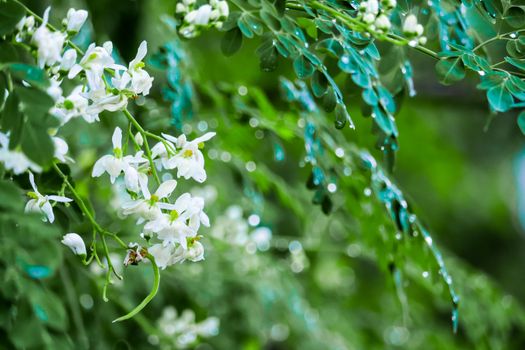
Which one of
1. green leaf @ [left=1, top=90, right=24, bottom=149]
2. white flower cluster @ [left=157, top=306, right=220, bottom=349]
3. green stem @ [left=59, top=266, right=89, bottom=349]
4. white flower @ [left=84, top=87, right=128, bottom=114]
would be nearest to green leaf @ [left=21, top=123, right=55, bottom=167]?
green leaf @ [left=1, top=90, right=24, bottom=149]

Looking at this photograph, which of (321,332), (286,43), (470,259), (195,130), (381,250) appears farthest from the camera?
(470,259)

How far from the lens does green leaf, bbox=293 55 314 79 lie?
0.94 metres

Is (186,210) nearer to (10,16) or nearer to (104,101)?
(104,101)

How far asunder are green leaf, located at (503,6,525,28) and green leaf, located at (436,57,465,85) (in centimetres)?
9

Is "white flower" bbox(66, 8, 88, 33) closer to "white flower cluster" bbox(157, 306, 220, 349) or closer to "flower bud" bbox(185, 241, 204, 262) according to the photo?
"flower bud" bbox(185, 241, 204, 262)

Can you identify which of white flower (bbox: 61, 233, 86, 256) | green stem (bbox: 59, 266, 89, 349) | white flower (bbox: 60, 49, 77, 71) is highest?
white flower (bbox: 60, 49, 77, 71)

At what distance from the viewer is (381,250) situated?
4.50 feet

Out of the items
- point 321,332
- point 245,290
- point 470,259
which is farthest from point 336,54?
point 470,259

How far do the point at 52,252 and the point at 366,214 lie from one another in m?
0.73

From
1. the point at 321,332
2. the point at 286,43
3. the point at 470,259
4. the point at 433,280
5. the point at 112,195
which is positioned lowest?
the point at 470,259

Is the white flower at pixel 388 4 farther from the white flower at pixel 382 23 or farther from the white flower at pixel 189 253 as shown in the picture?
the white flower at pixel 189 253

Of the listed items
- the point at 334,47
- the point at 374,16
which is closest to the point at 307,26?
the point at 334,47

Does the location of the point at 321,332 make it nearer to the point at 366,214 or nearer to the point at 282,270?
the point at 282,270

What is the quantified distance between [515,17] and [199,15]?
0.39m
